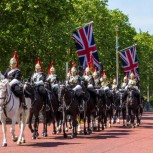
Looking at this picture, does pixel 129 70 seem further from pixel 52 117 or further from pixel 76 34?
pixel 52 117

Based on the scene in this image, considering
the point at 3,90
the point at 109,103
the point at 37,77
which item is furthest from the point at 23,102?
the point at 109,103

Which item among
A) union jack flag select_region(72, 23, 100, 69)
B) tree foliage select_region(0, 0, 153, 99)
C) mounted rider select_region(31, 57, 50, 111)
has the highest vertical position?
Result: tree foliage select_region(0, 0, 153, 99)

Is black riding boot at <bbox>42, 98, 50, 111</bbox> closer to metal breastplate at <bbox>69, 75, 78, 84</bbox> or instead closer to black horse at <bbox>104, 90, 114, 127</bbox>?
metal breastplate at <bbox>69, 75, 78, 84</bbox>

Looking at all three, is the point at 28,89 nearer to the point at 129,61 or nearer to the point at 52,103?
the point at 52,103

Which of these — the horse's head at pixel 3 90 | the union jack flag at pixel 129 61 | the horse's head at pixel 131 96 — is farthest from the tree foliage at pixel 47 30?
the horse's head at pixel 3 90

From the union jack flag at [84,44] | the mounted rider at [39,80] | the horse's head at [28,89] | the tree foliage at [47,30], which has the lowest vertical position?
the horse's head at [28,89]

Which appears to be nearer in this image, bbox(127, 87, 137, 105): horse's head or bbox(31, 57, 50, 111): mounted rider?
bbox(31, 57, 50, 111): mounted rider

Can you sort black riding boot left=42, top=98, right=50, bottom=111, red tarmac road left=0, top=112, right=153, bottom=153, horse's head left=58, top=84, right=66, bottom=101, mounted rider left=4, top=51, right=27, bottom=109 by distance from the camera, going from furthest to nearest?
black riding boot left=42, top=98, right=50, bottom=111 < horse's head left=58, top=84, right=66, bottom=101 < mounted rider left=4, top=51, right=27, bottom=109 < red tarmac road left=0, top=112, right=153, bottom=153

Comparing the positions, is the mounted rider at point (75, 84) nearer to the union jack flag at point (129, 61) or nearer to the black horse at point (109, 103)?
the black horse at point (109, 103)

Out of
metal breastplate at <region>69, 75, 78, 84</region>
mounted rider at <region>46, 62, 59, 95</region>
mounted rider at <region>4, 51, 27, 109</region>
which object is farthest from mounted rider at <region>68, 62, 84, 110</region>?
mounted rider at <region>4, 51, 27, 109</region>

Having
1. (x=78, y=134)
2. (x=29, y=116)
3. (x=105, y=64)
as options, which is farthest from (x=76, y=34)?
(x=105, y=64)

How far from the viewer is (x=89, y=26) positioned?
123ft

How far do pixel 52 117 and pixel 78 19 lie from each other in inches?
1731

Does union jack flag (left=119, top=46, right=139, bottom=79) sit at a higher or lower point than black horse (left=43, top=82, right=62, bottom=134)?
higher
